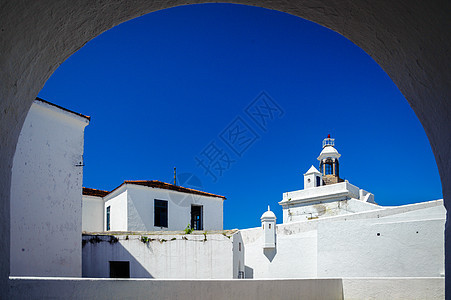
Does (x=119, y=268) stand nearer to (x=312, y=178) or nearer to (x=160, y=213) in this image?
(x=160, y=213)

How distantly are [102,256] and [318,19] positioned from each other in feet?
39.1

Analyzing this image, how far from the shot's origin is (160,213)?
1672cm

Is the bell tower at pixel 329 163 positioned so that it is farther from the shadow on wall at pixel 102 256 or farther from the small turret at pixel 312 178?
the shadow on wall at pixel 102 256

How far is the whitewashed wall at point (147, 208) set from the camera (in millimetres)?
15633

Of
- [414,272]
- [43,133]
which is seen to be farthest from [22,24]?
[414,272]

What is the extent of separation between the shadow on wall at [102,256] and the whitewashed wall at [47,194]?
1876mm

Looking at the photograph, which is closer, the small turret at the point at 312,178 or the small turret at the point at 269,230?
the small turret at the point at 269,230

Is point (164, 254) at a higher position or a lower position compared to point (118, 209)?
lower

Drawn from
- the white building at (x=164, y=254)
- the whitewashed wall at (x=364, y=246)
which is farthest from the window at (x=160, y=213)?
the whitewashed wall at (x=364, y=246)

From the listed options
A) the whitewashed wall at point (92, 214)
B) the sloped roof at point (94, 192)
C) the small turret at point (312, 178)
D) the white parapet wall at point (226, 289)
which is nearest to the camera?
the white parapet wall at point (226, 289)

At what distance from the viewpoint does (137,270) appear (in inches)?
489

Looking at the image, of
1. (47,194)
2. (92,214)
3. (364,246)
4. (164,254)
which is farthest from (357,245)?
(92,214)

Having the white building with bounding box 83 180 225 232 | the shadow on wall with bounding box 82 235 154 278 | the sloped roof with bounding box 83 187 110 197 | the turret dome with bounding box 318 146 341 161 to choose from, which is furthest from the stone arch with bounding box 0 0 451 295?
the turret dome with bounding box 318 146 341 161

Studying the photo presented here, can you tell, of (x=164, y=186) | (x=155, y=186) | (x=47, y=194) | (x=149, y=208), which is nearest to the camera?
(x=47, y=194)
